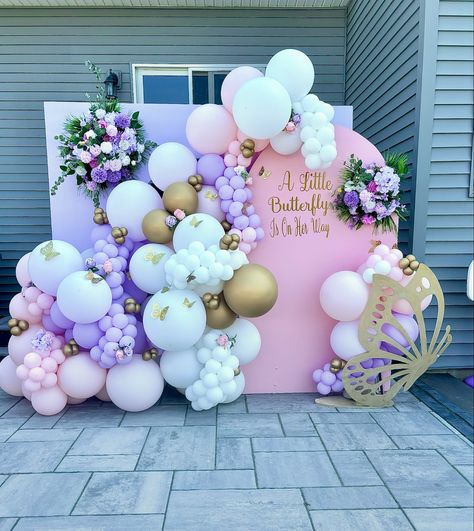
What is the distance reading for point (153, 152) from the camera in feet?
8.38

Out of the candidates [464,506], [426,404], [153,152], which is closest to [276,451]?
[464,506]

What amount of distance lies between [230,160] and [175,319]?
1.04 metres

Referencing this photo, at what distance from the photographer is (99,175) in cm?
257

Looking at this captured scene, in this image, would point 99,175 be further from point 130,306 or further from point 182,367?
point 182,367

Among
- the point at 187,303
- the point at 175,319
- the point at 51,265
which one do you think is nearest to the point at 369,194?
the point at 187,303

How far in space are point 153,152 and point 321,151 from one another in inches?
41.0

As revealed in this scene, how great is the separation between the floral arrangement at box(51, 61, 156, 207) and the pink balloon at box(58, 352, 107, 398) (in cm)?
111

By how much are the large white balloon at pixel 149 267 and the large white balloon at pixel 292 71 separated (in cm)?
121

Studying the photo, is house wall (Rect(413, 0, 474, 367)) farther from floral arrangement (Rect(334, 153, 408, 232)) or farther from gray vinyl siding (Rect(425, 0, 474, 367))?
floral arrangement (Rect(334, 153, 408, 232))

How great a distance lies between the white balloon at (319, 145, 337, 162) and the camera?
2.40 metres

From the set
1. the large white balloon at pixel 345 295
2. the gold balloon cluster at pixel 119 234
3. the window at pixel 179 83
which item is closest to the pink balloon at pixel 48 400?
the gold balloon cluster at pixel 119 234

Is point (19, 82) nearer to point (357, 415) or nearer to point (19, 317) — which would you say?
point (19, 317)

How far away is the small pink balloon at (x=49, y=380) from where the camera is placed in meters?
2.36

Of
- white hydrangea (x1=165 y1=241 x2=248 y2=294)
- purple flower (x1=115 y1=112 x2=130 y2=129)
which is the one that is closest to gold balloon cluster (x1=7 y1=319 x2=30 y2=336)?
white hydrangea (x1=165 y1=241 x2=248 y2=294)
